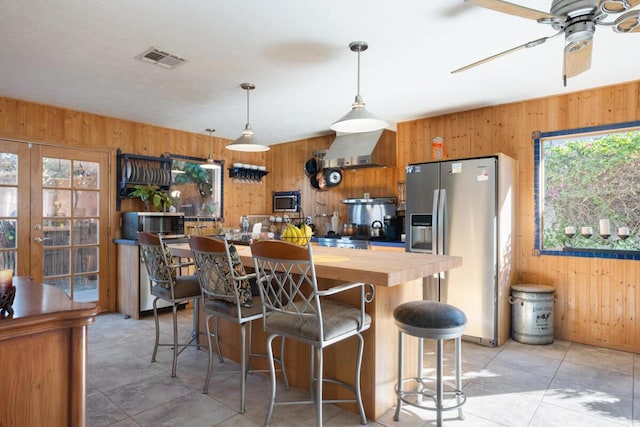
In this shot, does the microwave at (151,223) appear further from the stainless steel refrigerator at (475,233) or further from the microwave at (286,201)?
the stainless steel refrigerator at (475,233)

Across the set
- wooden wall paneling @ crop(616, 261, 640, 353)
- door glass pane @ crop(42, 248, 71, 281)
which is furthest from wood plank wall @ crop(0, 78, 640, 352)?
door glass pane @ crop(42, 248, 71, 281)

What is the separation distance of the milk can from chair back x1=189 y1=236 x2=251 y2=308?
2835 mm

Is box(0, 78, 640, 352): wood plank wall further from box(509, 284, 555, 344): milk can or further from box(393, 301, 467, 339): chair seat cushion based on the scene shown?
box(393, 301, 467, 339): chair seat cushion

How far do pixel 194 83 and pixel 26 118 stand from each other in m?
2.12

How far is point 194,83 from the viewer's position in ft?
11.8

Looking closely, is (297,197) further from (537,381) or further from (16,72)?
(537,381)

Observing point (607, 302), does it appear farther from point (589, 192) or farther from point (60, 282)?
point (60, 282)

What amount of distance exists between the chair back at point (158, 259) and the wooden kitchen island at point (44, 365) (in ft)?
5.15

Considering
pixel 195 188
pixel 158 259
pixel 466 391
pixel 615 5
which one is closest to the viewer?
pixel 615 5

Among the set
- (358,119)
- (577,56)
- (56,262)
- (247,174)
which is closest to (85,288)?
(56,262)

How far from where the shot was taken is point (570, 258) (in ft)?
12.5

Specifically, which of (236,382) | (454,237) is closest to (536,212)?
(454,237)

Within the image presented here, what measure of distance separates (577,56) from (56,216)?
16.9 feet

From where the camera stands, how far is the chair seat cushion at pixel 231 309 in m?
2.30
